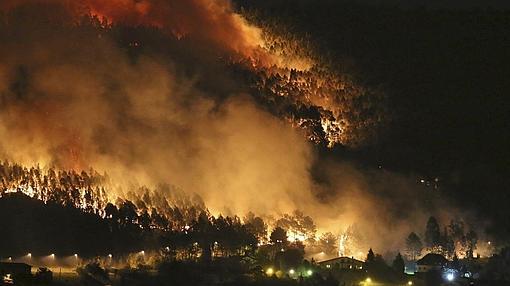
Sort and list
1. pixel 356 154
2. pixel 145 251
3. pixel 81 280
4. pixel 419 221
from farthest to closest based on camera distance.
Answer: pixel 356 154, pixel 419 221, pixel 145 251, pixel 81 280

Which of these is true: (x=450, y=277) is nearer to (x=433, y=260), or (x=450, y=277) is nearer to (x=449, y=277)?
(x=449, y=277)

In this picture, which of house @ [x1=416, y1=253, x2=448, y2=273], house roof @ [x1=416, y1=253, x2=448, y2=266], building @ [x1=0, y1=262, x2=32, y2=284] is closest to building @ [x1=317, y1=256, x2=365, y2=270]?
house @ [x1=416, y1=253, x2=448, y2=273]

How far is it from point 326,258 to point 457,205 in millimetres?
25242

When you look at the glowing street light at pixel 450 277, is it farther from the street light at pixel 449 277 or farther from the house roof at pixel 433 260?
the house roof at pixel 433 260

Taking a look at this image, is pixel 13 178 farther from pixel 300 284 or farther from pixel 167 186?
pixel 300 284

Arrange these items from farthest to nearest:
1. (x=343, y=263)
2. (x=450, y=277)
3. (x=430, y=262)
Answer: (x=430, y=262) → (x=343, y=263) → (x=450, y=277)

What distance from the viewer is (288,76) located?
12119cm

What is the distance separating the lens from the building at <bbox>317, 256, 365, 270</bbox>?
A: 237ft

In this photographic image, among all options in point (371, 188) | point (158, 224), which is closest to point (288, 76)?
point (371, 188)

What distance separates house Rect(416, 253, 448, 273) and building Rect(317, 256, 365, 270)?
6832mm

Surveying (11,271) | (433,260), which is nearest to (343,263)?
(433,260)

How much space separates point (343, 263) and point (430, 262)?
31.2 feet

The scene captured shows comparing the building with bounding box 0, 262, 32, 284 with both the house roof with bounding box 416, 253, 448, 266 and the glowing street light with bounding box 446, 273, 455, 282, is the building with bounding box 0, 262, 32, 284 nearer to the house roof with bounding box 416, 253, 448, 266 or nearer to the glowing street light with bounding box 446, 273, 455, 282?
the glowing street light with bounding box 446, 273, 455, 282

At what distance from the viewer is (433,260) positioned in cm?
7738
